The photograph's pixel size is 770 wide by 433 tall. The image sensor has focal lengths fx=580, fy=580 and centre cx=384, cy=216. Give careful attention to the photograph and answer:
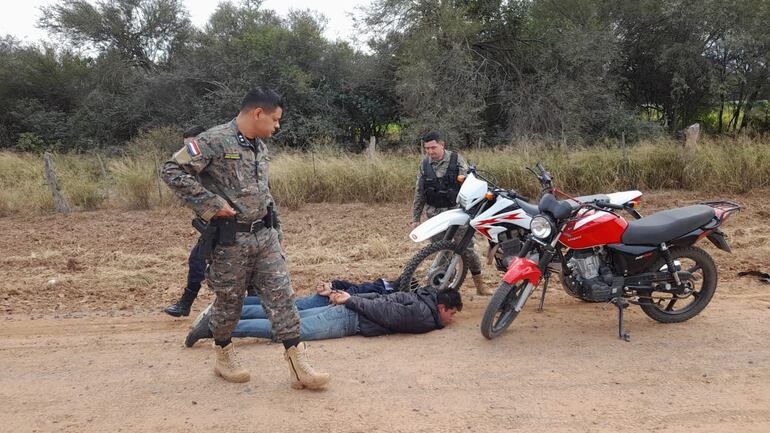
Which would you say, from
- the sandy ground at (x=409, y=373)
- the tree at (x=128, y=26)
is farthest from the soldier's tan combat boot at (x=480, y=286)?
the tree at (x=128, y=26)

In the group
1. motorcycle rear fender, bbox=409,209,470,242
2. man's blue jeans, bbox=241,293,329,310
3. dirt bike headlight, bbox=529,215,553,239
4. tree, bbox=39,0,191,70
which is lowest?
man's blue jeans, bbox=241,293,329,310

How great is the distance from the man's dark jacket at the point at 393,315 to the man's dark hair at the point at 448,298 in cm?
7

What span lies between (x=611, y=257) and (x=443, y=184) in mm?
1699

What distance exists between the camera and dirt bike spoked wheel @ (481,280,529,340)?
13.8ft

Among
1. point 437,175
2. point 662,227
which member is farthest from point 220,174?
point 662,227

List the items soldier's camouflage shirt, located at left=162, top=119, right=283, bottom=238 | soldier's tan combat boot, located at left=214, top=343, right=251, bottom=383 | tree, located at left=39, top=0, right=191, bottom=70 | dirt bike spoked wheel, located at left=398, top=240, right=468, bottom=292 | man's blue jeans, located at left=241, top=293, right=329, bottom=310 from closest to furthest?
soldier's camouflage shirt, located at left=162, top=119, right=283, bottom=238 → soldier's tan combat boot, located at left=214, top=343, right=251, bottom=383 → man's blue jeans, located at left=241, top=293, right=329, bottom=310 → dirt bike spoked wheel, located at left=398, top=240, right=468, bottom=292 → tree, located at left=39, top=0, right=191, bottom=70

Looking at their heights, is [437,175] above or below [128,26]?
below

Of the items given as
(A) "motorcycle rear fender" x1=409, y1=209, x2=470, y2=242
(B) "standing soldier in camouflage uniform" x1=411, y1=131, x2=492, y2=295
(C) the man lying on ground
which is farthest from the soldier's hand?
(B) "standing soldier in camouflage uniform" x1=411, y1=131, x2=492, y2=295

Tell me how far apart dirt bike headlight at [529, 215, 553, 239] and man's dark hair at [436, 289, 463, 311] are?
2.68 feet

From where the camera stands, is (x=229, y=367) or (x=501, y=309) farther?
(x=501, y=309)

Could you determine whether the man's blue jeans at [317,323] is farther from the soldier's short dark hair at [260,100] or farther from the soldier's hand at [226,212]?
the soldier's short dark hair at [260,100]

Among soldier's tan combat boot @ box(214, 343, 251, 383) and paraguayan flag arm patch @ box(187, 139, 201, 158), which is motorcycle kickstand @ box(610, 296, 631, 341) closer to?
soldier's tan combat boot @ box(214, 343, 251, 383)

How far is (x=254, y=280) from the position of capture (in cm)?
358

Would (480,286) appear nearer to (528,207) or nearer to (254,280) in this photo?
(528,207)
